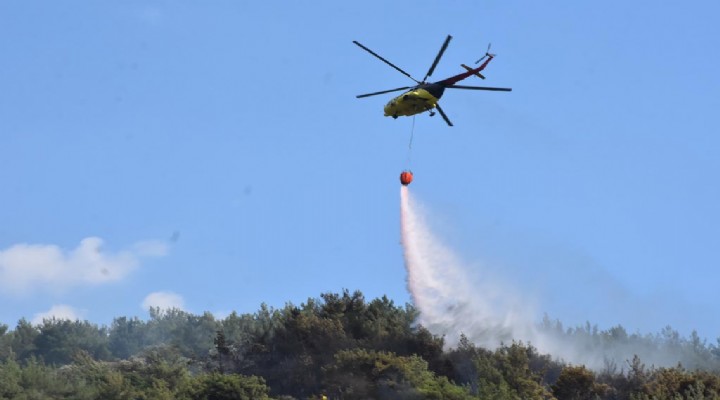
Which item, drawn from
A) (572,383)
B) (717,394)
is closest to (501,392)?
(572,383)

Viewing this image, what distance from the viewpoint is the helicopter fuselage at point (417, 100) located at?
48.0 m

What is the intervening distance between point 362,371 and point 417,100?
51.0ft

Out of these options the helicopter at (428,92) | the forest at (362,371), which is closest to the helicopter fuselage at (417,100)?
the helicopter at (428,92)

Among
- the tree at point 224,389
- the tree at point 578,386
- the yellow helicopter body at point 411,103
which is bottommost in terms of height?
the tree at point 224,389

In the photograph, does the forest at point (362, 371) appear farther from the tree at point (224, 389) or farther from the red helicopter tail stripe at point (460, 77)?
the red helicopter tail stripe at point (460, 77)

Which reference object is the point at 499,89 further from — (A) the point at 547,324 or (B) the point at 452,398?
(A) the point at 547,324

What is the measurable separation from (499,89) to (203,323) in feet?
334

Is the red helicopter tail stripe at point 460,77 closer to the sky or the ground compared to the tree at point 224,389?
closer to the sky

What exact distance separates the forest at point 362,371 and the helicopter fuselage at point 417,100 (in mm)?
12669

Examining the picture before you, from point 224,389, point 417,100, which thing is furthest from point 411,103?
point 224,389

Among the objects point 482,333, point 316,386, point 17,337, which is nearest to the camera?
point 316,386

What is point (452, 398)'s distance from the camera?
4859 cm

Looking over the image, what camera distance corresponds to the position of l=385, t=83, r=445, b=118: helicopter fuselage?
47969 mm

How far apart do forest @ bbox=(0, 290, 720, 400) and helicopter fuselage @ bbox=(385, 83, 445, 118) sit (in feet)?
41.6
